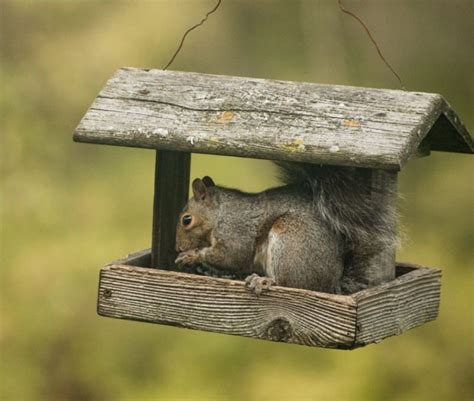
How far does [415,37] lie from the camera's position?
6465 millimetres

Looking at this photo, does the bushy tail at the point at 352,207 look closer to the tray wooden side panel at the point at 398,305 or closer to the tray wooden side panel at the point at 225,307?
the tray wooden side panel at the point at 398,305

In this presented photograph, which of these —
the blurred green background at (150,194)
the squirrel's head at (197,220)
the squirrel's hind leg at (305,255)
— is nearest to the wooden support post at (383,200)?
the squirrel's hind leg at (305,255)

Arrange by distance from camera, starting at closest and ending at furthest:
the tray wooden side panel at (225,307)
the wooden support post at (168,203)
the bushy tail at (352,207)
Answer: the tray wooden side panel at (225,307) → the bushy tail at (352,207) → the wooden support post at (168,203)

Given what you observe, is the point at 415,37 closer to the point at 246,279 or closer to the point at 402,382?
the point at 402,382

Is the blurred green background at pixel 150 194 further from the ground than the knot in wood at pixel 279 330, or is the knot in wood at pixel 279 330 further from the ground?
the knot in wood at pixel 279 330

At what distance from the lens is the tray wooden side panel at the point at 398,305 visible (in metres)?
3.71

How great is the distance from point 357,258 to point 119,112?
0.84m

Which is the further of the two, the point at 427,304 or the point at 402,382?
the point at 402,382

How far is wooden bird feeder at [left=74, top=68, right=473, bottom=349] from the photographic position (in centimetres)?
368

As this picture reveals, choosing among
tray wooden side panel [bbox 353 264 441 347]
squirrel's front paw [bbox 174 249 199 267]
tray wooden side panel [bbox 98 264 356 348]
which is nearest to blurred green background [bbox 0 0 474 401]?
tray wooden side panel [bbox 353 264 441 347]

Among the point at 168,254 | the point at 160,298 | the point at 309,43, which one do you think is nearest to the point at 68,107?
the point at 309,43

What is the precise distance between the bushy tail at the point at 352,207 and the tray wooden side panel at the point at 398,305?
15 centimetres

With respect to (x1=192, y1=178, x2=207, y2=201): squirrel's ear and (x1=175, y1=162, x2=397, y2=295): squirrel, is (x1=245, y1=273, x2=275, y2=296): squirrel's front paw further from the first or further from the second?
(x1=192, y1=178, x2=207, y2=201): squirrel's ear

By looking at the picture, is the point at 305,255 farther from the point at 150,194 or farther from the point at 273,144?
the point at 150,194
